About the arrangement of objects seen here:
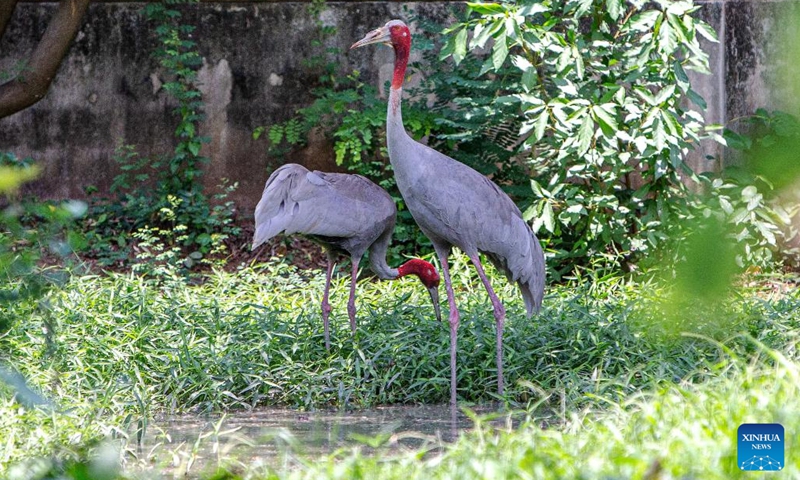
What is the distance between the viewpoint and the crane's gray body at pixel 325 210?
6188 millimetres

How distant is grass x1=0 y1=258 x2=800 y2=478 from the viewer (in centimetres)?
402

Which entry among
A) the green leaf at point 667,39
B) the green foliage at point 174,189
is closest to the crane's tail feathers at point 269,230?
the green foliage at point 174,189

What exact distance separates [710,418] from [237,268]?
5653 mm

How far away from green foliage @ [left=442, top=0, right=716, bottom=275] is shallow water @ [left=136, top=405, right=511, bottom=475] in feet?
7.94

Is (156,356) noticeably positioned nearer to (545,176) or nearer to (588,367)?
(588,367)

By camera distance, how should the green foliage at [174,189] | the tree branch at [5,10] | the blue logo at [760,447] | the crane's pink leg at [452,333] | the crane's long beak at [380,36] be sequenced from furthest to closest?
the green foliage at [174,189] < the tree branch at [5,10] < the crane's long beak at [380,36] < the crane's pink leg at [452,333] < the blue logo at [760,447]

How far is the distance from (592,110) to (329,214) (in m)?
2.00

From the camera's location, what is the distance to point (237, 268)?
28.2ft

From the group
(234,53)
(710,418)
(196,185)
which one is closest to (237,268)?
(196,185)

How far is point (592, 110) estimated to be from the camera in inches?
277

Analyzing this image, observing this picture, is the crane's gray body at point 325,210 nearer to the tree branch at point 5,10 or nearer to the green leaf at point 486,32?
the green leaf at point 486,32

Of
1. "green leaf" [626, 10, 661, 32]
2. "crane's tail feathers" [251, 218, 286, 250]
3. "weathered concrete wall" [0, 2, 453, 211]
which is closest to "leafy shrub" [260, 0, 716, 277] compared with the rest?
"green leaf" [626, 10, 661, 32]

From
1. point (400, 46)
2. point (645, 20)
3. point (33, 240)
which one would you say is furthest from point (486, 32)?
point (33, 240)

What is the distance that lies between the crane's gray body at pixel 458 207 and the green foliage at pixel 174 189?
10.7 feet
